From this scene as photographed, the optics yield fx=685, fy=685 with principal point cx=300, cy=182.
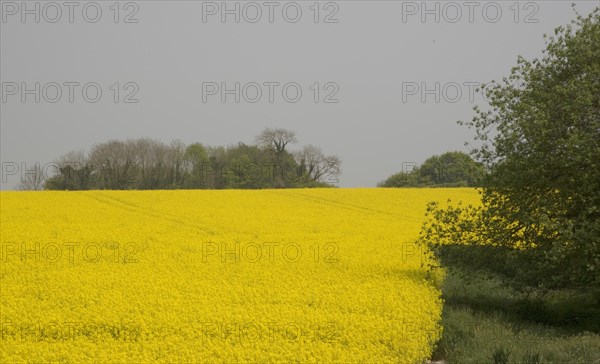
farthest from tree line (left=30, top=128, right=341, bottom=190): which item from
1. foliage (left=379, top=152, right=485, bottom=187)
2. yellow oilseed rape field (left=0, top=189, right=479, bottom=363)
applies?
yellow oilseed rape field (left=0, top=189, right=479, bottom=363)

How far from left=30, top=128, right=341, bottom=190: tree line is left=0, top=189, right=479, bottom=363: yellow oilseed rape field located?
1005 inches

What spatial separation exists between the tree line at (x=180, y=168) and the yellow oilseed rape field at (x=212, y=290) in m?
25.5

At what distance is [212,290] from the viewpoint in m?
14.4

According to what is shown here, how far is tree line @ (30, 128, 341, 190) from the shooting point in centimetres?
5416


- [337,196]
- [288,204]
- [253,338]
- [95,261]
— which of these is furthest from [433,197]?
[253,338]

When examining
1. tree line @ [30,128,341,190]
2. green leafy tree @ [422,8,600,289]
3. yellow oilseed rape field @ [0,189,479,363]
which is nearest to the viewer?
yellow oilseed rape field @ [0,189,479,363]

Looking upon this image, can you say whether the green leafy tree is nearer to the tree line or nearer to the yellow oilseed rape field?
the yellow oilseed rape field

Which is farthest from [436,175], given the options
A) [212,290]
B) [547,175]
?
[212,290]

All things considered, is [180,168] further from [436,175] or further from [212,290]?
[212,290]

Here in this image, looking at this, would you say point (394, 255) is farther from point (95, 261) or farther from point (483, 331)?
point (95, 261)

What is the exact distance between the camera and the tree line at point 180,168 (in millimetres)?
54156

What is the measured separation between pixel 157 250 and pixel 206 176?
128 feet

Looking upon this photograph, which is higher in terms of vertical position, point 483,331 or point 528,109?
point 528,109

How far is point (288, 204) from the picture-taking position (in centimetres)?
3428
